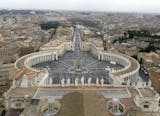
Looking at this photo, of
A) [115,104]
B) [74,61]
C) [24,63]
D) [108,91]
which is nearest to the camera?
[115,104]

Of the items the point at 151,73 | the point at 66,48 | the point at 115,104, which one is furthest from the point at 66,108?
the point at 66,48

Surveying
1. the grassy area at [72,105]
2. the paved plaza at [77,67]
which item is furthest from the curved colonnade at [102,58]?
the grassy area at [72,105]

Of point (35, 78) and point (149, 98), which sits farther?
point (35, 78)

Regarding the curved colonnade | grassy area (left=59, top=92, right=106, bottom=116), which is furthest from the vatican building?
grassy area (left=59, top=92, right=106, bottom=116)

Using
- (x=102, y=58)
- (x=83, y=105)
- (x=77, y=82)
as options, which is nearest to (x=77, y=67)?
(x=102, y=58)

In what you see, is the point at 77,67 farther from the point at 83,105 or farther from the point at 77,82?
the point at 83,105

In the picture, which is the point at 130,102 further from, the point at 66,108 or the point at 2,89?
the point at 2,89

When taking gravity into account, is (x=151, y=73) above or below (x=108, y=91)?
below

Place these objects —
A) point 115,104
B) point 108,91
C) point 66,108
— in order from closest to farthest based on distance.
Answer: point 66,108 → point 115,104 → point 108,91

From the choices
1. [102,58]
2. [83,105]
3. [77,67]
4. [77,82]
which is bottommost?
[102,58]
